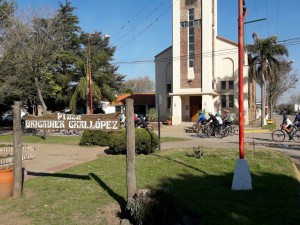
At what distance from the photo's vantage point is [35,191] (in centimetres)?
784

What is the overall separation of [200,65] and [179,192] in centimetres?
2777

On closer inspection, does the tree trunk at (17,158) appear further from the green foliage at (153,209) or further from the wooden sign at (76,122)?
the green foliage at (153,209)

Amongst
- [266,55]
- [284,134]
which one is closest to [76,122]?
[284,134]

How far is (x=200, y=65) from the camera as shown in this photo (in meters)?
34.1

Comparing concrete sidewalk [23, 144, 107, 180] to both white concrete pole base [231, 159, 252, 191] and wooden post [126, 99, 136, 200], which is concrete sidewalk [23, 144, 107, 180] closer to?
wooden post [126, 99, 136, 200]

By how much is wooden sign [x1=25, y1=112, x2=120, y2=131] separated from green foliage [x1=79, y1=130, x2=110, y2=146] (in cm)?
774

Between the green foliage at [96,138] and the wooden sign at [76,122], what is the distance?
305 inches

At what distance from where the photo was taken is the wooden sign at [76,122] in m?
7.59

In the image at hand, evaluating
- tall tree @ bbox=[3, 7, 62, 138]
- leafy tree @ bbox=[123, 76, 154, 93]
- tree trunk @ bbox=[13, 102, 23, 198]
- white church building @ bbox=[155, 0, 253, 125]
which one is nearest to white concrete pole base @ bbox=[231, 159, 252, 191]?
tree trunk @ bbox=[13, 102, 23, 198]

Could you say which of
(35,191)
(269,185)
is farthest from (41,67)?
(269,185)

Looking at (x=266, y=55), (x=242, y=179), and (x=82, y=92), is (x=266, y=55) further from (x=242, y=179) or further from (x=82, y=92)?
(x=242, y=179)

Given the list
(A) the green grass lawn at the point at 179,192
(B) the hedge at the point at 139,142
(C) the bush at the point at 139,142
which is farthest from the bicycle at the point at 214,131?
(A) the green grass lawn at the point at 179,192

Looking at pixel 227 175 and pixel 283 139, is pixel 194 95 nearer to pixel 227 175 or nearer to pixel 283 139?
pixel 283 139

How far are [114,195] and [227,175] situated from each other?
362cm
